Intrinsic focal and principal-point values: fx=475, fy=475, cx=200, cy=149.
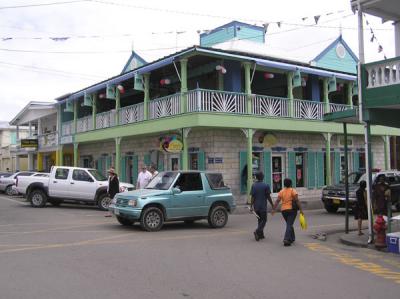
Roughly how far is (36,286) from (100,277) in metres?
0.97

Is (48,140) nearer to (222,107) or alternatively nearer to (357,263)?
(222,107)

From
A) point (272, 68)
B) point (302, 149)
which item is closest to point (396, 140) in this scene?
point (302, 149)

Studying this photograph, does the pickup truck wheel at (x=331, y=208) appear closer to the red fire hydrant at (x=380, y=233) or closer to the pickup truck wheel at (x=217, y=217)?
the pickup truck wheel at (x=217, y=217)

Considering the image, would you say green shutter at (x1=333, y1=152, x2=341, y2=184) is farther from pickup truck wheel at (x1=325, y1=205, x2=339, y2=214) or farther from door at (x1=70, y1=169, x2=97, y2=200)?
door at (x1=70, y1=169, x2=97, y2=200)

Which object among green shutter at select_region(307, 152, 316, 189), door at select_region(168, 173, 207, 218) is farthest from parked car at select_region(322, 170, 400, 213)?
door at select_region(168, 173, 207, 218)

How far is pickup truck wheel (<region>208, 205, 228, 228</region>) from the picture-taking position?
543 inches

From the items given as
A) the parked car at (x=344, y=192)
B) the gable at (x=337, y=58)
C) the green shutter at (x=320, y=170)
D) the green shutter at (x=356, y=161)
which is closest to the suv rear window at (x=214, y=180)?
→ the parked car at (x=344, y=192)

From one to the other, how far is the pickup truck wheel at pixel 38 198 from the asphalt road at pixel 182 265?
6.62m

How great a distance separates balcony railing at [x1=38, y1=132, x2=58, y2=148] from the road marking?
1020 inches

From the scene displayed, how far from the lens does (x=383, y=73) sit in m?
11.1

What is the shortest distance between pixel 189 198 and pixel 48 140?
79.4 ft

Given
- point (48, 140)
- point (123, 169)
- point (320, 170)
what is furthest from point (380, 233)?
point (48, 140)

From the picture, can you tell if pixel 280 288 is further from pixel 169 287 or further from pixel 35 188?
pixel 35 188

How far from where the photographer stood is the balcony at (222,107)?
19541mm
